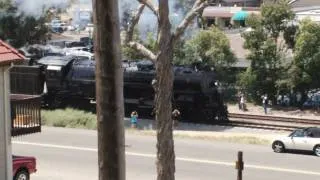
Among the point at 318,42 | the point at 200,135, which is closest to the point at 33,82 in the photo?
the point at 200,135

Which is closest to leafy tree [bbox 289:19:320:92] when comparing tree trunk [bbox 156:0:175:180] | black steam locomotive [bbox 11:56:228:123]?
black steam locomotive [bbox 11:56:228:123]

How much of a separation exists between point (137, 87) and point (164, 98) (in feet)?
75.4

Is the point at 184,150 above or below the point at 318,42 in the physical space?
below

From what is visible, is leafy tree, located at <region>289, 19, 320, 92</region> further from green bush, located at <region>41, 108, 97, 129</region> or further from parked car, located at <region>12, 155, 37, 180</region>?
parked car, located at <region>12, 155, 37, 180</region>

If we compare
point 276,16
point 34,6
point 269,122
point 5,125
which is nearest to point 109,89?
point 5,125

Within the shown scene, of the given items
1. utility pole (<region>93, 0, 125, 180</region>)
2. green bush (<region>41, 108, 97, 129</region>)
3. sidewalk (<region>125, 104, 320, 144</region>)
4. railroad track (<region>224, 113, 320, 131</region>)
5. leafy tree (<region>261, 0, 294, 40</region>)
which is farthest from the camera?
leafy tree (<region>261, 0, 294, 40</region>)

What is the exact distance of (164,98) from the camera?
40.1ft

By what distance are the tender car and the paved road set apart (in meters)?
0.55

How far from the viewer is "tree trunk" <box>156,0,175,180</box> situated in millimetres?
12172

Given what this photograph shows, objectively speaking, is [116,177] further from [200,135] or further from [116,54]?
[200,135]

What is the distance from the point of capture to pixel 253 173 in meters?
21.5

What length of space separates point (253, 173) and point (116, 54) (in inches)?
635

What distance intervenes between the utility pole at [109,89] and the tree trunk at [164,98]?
19.8 ft

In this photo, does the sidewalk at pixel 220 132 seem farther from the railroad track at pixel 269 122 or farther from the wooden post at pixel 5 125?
the wooden post at pixel 5 125
